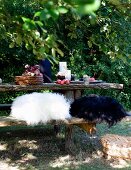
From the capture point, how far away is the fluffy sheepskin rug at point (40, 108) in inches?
156

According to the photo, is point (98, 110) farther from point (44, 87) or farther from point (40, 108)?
point (44, 87)

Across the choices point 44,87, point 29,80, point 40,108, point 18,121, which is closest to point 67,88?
point 44,87

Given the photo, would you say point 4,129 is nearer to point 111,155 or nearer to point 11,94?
point 11,94

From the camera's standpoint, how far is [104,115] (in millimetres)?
4164

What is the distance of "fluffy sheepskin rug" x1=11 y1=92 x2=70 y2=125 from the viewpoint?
13.0 feet

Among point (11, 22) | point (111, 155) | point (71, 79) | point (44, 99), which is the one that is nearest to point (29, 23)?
point (11, 22)

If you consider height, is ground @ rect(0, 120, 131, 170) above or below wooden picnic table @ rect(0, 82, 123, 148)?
below

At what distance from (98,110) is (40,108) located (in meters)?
0.70

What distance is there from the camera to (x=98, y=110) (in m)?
4.17

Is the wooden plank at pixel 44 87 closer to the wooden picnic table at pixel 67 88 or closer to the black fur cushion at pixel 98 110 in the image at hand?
the wooden picnic table at pixel 67 88

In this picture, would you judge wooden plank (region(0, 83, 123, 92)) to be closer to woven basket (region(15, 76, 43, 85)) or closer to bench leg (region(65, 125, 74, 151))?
woven basket (region(15, 76, 43, 85))

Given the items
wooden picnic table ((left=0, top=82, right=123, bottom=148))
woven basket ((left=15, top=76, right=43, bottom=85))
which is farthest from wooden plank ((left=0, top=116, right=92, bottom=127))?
woven basket ((left=15, top=76, right=43, bottom=85))

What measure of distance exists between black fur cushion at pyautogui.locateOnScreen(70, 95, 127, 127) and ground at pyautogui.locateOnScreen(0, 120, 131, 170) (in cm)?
50

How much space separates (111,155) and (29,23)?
3382mm
